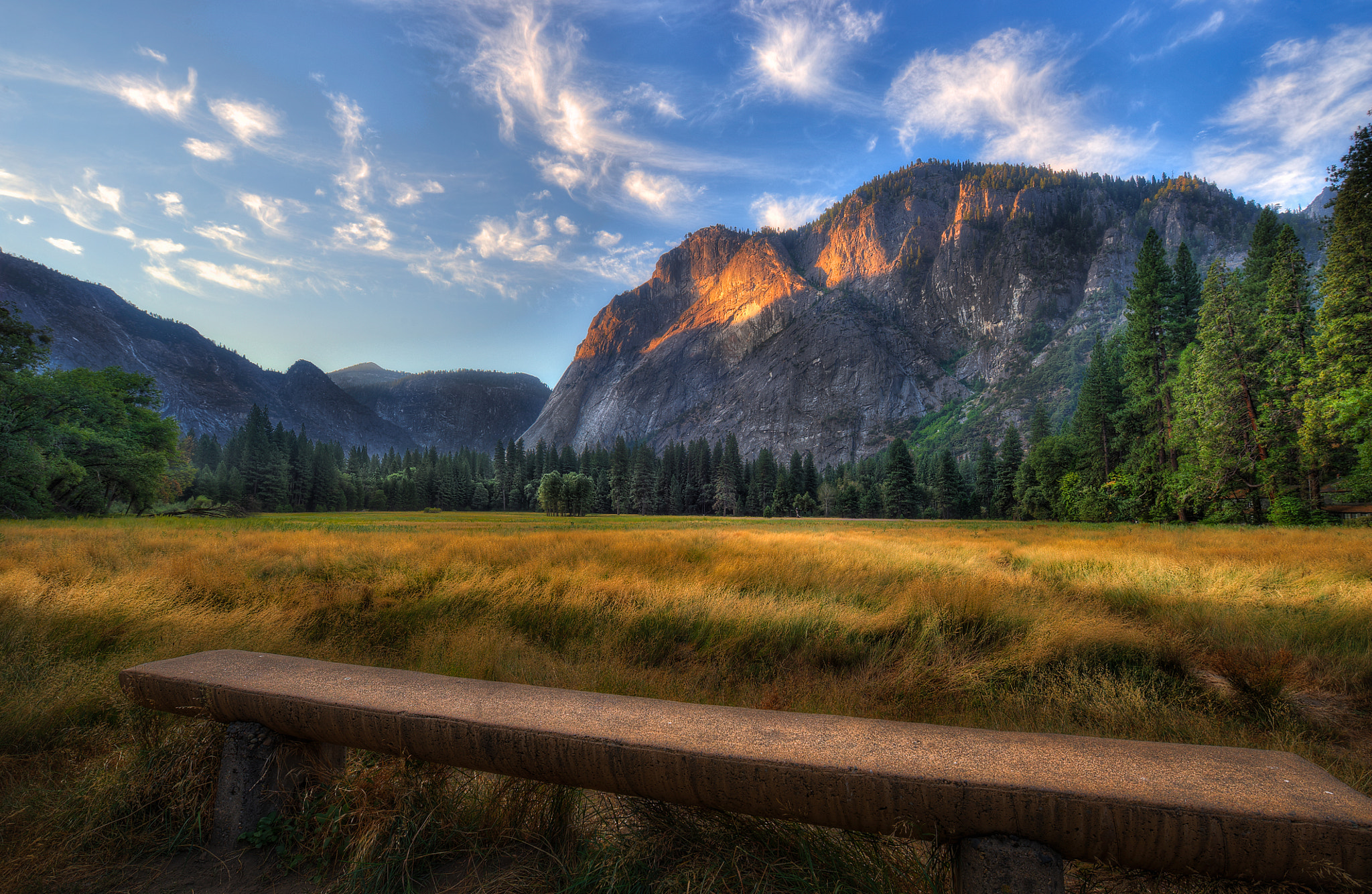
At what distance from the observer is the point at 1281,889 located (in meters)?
1.48

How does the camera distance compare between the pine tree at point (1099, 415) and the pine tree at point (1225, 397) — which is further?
the pine tree at point (1099, 415)

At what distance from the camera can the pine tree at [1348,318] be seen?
49.9 ft

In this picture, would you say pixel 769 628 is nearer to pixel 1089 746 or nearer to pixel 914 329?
pixel 1089 746

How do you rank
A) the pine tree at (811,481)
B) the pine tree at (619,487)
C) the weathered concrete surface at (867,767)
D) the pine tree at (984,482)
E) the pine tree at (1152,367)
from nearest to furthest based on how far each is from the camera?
the weathered concrete surface at (867,767)
the pine tree at (1152,367)
the pine tree at (984,482)
the pine tree at (811,481)
the pine tree at (619,487)

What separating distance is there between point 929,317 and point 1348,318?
177340mm

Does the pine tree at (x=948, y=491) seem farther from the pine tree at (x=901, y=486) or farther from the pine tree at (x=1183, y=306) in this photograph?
the pine tree at (x=1183, y=306)

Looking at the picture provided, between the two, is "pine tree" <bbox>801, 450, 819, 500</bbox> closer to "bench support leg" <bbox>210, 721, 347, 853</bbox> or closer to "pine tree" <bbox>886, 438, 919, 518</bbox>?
"pine tree" <bbox>886, 438, 919, 518</bbox>

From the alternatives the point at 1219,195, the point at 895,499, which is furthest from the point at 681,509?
the point at 1219,195

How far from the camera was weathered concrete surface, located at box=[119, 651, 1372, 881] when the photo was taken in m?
1.46

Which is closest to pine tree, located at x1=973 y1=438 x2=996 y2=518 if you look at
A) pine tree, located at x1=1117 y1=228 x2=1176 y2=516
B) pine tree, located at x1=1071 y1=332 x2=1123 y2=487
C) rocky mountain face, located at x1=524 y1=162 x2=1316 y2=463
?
pine tree, located at x1=1071 y1=332 x2=1123 y2=487

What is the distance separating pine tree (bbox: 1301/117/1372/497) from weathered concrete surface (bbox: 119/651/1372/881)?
22.0 m

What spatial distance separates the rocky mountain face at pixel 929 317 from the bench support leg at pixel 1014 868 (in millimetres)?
161370

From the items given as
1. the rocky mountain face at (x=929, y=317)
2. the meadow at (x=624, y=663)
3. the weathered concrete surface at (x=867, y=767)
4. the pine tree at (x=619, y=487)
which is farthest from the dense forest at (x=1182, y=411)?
the rocky mountain face at (x=929, y=317)

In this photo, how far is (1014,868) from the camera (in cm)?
155
